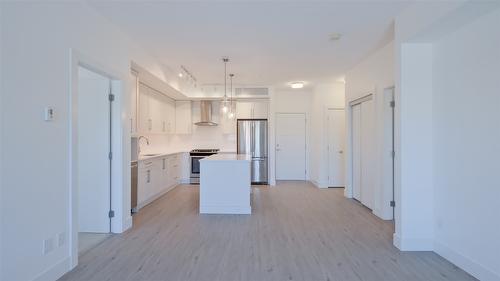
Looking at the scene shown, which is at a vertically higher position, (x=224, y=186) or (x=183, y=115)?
(x=183, y=115)

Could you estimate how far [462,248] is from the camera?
2.56m

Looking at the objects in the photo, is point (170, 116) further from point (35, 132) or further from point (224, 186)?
point (35, 132)

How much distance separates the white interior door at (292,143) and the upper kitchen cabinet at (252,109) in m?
0.70

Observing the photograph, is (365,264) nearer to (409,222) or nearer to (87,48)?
(409,222)

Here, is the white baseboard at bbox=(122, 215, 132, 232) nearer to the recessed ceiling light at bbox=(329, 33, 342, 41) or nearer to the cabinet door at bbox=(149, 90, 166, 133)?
the cabinet door at bbox=(149, 90, 166, 133)

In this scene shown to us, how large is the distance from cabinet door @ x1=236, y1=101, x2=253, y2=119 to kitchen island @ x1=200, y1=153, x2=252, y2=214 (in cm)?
290

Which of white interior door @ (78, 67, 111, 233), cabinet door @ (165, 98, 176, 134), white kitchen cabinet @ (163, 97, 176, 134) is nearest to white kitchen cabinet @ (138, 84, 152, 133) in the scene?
white kitchen cabinet @ (163, 97, 176, 134)

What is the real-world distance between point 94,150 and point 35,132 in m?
1.39

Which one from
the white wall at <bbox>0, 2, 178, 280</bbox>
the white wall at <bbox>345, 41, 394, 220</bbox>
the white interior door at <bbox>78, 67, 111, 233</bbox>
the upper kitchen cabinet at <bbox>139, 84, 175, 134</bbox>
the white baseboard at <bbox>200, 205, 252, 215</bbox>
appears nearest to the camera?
the white wall at <bbox>0, 2, 178, 280</bbox>

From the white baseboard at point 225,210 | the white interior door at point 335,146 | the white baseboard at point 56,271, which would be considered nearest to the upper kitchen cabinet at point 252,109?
the white interior door at point 335,146

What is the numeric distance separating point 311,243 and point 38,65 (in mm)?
3239

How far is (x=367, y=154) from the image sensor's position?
4.71 meters

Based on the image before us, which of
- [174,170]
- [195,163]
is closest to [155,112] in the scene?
[174,170]

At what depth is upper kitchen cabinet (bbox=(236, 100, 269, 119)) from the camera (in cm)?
716
